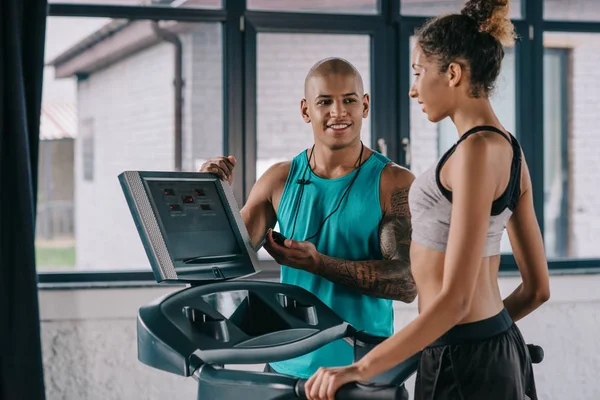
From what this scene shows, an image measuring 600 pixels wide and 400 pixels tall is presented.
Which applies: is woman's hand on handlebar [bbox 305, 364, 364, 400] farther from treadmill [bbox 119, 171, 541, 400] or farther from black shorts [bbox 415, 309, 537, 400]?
black shorts [bbox 415, 309, 537, 400]

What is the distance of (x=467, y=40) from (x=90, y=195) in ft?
7.58

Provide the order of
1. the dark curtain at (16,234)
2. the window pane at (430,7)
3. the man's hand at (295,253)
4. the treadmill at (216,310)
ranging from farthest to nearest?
the window pane at (430,7), the dark curtain at (16,234), the man's hand at (295,253), the treadmill at (216,310)

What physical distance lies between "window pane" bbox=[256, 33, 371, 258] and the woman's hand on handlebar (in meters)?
2.11

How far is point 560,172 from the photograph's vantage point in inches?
151

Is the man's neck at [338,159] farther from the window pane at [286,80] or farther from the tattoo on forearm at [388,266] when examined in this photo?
the window pane at [286,80]

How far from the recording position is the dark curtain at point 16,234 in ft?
9.02

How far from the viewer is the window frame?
310cm

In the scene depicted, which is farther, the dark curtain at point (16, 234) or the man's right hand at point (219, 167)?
the dark curtain at point (16, 234)

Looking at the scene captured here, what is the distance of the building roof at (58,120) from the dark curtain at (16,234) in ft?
1.28

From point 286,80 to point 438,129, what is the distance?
29.7 inches

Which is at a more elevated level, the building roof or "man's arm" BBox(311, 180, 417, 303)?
the building roof

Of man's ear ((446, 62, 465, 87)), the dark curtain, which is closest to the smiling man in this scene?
man's ear ((446, 62, 465, 87))

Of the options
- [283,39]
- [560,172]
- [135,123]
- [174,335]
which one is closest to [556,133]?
[560,172]

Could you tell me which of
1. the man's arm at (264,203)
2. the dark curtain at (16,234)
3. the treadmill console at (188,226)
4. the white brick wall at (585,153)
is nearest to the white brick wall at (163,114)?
the dark curtain at (16,234)
